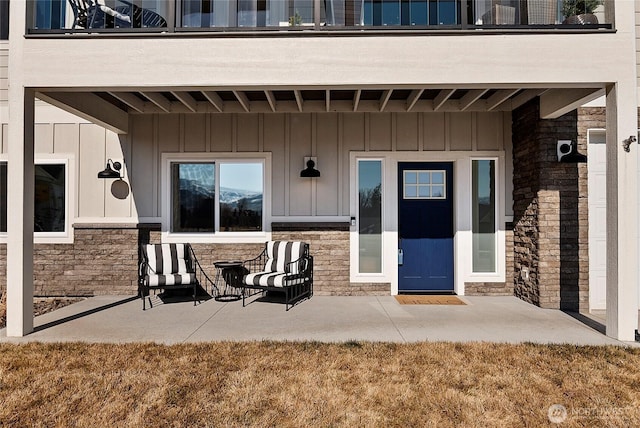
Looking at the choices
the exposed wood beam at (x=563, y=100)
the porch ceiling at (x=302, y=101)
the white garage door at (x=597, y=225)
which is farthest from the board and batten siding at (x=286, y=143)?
the white garage door at (x=597, y=225)

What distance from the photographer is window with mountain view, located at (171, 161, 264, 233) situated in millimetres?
6797

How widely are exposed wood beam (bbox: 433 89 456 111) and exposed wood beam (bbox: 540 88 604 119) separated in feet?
4.51

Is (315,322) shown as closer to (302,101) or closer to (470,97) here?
(302,101)

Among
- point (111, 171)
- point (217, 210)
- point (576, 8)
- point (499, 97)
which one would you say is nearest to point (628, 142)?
point (499, 97)

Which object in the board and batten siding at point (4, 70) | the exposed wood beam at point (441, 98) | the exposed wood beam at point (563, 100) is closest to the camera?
the exposed wood beam at point (563, 100)

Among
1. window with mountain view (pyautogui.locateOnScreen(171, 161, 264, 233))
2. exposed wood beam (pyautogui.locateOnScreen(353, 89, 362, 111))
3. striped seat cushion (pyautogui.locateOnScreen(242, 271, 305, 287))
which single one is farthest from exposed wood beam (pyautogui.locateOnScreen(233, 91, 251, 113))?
striped seat cushion (pyautogui.locateOnScreen(242, 271, 305, 287))

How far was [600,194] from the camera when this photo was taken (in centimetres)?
574

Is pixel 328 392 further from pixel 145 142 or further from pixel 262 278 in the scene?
pixel 145 142

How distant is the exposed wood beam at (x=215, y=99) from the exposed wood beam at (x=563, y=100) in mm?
4670

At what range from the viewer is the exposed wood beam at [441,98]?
539 centimetres

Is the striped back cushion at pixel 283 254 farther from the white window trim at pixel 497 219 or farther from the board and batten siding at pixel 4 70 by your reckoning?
the board and batten siding at pixel 4 70

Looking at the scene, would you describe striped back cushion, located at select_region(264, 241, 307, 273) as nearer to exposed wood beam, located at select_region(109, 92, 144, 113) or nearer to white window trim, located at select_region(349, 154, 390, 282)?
white window trim, located at select_region(349, 154, 390, 282)

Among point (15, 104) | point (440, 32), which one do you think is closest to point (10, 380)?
point (15, 104)

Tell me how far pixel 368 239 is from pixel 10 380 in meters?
4.94
